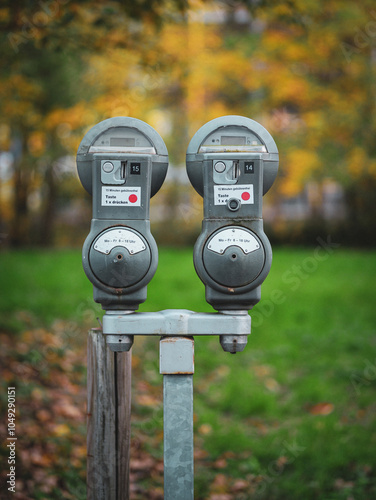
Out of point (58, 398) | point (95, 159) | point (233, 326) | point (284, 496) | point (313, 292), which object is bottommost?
point (284, 496)

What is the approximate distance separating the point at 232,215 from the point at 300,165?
30.5 ft

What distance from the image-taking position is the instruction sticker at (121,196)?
76.9 inches

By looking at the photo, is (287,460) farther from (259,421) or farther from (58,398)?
(58,398)

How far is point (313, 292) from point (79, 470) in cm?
410

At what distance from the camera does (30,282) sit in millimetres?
6762

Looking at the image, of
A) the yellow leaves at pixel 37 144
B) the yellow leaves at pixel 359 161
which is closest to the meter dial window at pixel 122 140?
the yellow leaves at pixel 359 161

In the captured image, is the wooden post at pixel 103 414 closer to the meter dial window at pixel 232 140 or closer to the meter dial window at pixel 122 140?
the meter dial window at pixel 122 140

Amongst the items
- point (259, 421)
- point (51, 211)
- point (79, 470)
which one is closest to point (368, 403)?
point (259, 421)

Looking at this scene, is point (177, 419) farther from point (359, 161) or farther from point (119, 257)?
point (359, 161)

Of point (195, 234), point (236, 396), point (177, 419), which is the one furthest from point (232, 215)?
point (195, 234)

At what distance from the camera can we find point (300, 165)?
10.9 metres

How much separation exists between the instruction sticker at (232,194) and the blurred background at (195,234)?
1.86m

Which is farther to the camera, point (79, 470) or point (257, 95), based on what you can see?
point (257, 95)

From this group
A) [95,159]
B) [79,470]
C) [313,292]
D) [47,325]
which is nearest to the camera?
[95,159]
